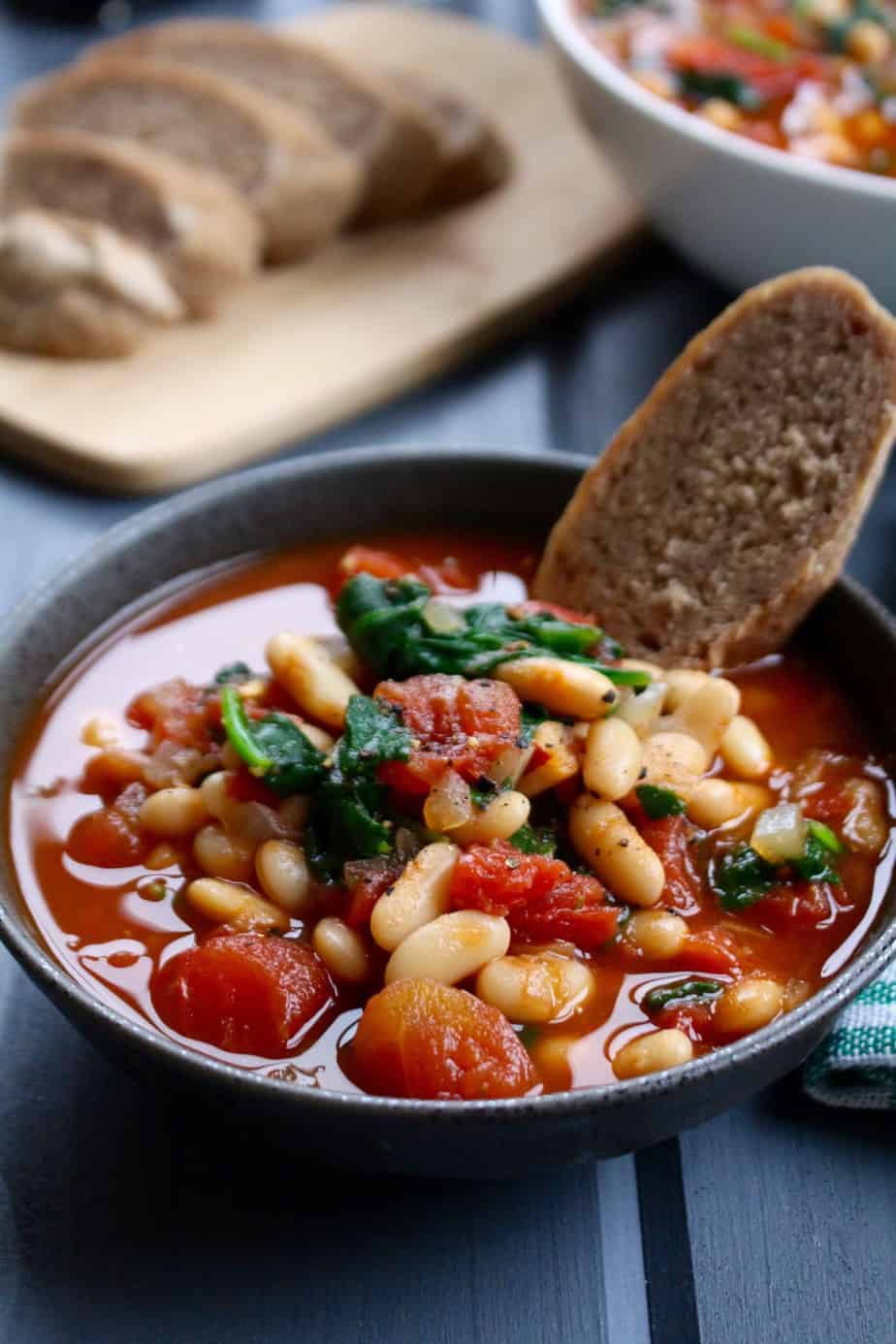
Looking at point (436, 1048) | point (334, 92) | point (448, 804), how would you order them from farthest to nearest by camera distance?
point (334, 92) < point (448, 804) < point (436, 1048)

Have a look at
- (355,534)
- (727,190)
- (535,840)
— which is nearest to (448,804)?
(535,840)

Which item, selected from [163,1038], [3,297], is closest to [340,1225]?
[163,1038]

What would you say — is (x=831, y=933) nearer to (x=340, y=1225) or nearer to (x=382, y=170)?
(x=340, y=1225)

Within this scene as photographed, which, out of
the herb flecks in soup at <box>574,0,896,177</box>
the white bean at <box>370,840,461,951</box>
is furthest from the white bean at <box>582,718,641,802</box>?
the herb flecks in soup at <box>574,0,896,177</box>

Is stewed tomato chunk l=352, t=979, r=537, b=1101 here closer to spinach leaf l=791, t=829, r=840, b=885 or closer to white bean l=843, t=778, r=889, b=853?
spinach leaf l=791, t=829, r=840, b=885

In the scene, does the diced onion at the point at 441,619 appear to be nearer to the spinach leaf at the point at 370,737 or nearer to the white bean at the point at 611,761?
the spinach leaf at the point at 370,737

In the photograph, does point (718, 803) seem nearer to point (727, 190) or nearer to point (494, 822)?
point (494, 822)

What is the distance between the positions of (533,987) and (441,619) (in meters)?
0.68

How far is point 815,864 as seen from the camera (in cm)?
239

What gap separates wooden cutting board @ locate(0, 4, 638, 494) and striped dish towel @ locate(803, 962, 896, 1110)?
2.13 meters

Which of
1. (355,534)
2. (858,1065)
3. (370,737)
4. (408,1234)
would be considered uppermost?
(370,737)

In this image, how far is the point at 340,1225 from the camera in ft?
7.38

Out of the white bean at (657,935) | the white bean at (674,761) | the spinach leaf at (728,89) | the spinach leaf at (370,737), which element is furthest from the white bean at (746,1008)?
the spinach leaf at (728,89)

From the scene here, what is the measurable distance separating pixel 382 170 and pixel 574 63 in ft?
2.29
